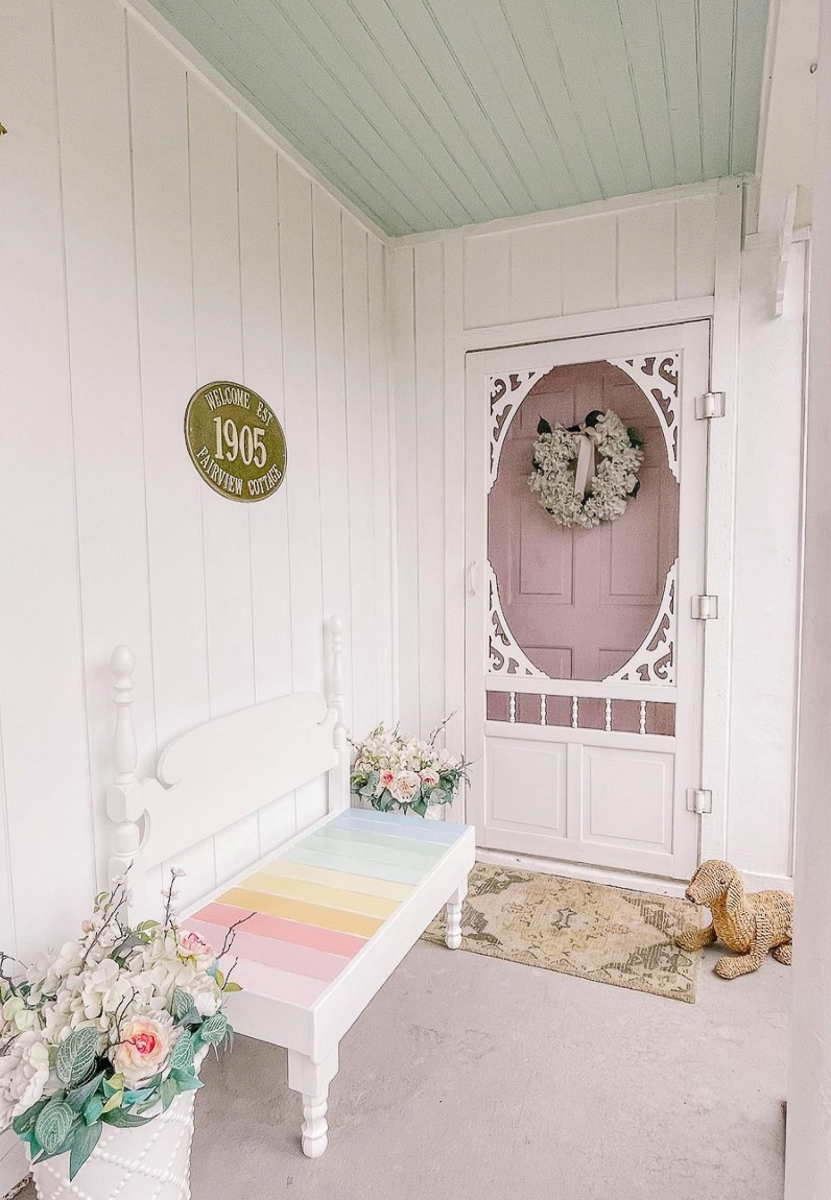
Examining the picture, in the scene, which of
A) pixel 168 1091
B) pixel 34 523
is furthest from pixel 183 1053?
pixel 34 523

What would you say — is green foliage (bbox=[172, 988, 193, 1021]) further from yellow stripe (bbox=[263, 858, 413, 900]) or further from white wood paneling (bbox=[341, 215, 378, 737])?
white wood paneling (bbox=[341, 215, 378, 737])

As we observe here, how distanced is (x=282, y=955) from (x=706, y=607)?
6.06ft

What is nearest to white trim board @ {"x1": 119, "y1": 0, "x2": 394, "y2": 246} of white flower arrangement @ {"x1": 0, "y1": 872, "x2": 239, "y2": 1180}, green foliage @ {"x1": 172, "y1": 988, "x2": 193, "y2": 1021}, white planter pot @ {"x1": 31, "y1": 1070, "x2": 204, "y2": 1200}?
white flower arrangement @ {"x1": 0, "y1": 872, "x2": 239, "y2": 1180}

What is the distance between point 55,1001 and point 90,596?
0.82 meters

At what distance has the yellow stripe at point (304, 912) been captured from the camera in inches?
70.1

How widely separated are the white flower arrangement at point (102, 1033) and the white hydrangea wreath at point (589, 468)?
78.4 inches

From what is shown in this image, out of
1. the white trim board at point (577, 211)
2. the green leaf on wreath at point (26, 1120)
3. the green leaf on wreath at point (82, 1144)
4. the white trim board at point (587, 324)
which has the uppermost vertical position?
the white trim board at point (577, 211)

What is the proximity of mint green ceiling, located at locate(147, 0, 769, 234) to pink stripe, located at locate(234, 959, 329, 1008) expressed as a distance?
7.38 ft

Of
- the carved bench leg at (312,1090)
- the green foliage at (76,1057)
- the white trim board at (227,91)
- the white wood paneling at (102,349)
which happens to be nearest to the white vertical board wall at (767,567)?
the white trim board at (227,91)

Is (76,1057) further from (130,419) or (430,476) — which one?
(430,476)

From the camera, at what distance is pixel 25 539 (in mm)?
1496

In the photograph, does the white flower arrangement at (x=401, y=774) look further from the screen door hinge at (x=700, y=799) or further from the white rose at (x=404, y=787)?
the screen door hinge at (x=700, y=799)

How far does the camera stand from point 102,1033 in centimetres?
122

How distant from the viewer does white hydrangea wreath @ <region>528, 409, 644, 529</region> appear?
8.88 ft
